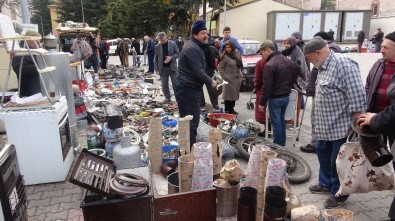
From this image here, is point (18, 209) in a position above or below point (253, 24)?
below

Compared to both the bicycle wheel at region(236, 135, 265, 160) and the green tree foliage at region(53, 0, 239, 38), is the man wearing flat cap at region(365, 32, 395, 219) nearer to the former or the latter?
the bicycle wheel at region(236, 135, 265, 160)

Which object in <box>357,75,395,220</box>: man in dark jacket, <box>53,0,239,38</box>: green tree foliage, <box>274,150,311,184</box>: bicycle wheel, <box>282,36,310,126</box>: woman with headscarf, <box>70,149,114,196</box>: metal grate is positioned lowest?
<box>274,150,311,184</box>: bicycle wheel

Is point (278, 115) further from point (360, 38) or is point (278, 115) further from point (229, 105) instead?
point (360, 38)

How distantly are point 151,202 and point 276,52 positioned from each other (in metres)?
3.18

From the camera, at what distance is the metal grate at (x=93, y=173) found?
A: 8.32 feet

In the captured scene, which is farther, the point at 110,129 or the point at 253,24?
the point at 253,24

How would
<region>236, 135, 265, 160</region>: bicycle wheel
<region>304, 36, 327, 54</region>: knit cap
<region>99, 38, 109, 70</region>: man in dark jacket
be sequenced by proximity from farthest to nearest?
<region>99, 38, 109, 70</region>: man in dark jacket, <region>236, 135, 265, 160</region>: bicycle wheel, <region>304, 36, 327, 54</region>: knit cap

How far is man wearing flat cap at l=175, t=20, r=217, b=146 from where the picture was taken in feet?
14.7

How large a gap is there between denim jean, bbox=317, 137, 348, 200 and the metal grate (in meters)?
2.39

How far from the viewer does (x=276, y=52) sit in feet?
15.9

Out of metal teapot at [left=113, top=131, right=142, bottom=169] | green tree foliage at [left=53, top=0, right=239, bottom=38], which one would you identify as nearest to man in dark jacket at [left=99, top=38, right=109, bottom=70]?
green tree foliage at [left=53, top=0, right=239, bottom=38]

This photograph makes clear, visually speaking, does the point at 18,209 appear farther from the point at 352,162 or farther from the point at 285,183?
the point at 352,162

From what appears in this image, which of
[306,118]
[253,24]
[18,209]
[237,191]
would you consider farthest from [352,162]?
[253,24]

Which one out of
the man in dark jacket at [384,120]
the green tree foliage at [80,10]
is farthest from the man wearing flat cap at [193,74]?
the green tree foliage at [80,10]
